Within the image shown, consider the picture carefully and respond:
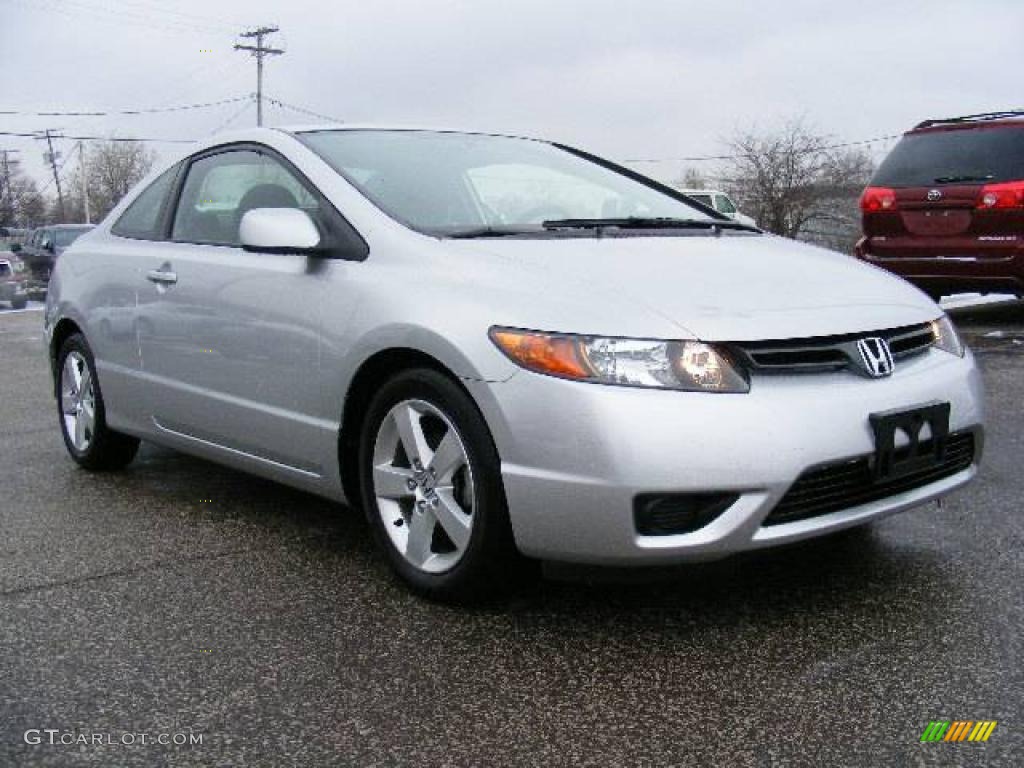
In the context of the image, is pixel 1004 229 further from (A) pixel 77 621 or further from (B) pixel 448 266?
(A) pixel 77 621

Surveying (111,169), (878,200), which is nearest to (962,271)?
(878,200)

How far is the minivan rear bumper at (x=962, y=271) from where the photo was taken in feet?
26.9

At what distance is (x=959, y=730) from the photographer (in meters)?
2.32

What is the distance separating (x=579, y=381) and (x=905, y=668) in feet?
3.41

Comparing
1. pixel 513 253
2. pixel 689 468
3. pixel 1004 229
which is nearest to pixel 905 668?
pixel 689 468

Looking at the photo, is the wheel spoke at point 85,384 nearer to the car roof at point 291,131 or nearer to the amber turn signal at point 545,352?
the car roof at point 291,131

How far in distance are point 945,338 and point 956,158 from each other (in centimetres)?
574

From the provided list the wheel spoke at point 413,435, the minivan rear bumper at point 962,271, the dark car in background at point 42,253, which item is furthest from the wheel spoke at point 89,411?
the dark car in background at point 42,253

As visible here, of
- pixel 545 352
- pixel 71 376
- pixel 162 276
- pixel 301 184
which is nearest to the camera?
pixel 545 352

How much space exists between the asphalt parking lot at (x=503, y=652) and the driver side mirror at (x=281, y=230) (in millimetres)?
1022

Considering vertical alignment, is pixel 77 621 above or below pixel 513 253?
below

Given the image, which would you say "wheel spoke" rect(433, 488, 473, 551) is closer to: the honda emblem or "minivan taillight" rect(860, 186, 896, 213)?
the honda emblem

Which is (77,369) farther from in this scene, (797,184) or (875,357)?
(797,184)

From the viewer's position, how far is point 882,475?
2.85 m
